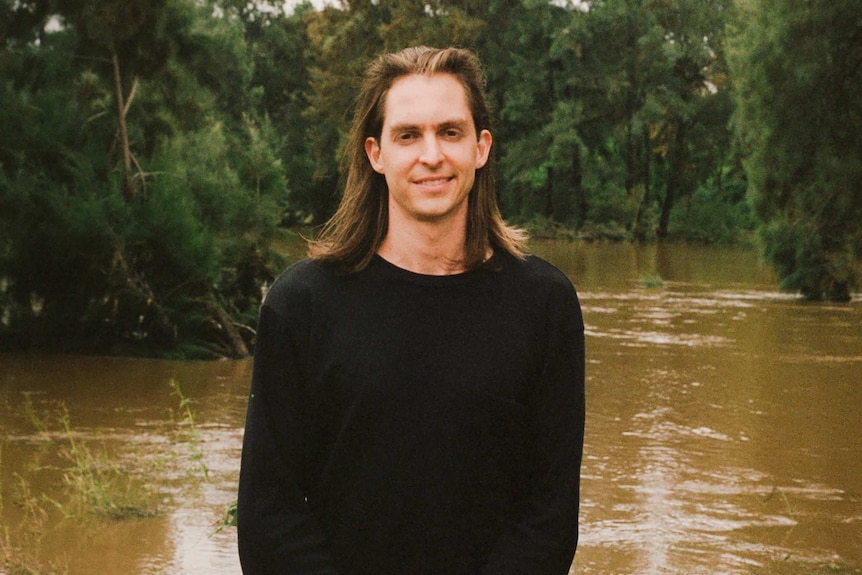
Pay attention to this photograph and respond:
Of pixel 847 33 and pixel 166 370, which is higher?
pixel 847 33

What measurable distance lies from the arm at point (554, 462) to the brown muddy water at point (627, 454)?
494cm

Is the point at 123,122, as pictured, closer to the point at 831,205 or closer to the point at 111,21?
the point at 111,21

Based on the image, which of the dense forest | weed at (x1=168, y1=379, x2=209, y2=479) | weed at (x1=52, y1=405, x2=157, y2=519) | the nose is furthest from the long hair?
weed at (x1=168, y1=379, x2=209, y2=479)

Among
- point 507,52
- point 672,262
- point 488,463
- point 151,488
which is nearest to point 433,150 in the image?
point 488,463

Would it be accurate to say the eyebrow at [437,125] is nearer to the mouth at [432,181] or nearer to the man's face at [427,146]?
the man's face at [427,146]

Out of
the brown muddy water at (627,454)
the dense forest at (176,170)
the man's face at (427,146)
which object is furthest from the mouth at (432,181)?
the brown muddy water at (627,454)

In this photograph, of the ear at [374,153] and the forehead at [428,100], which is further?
the ear at [374,153]

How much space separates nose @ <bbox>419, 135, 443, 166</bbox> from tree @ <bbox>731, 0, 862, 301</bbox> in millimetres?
19891

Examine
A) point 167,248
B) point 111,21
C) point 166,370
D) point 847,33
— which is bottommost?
point 166,370

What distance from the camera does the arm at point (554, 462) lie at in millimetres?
2492

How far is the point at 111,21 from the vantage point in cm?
1548

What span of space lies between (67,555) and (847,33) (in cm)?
→ 1765

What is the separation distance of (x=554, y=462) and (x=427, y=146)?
67 cm

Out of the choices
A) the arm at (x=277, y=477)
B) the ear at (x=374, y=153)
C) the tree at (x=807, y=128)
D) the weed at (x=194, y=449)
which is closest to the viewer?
the arm at (x=277, y=477)
